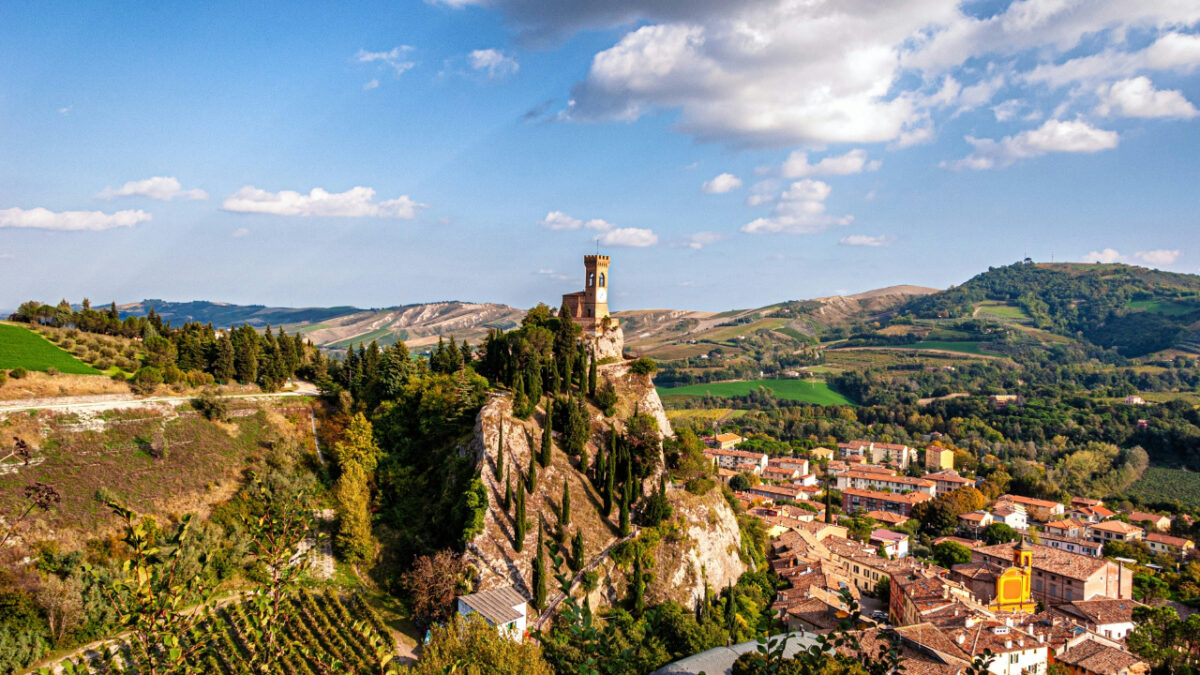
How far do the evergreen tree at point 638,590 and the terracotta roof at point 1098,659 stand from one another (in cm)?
2434

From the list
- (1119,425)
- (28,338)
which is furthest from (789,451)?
(28,338)

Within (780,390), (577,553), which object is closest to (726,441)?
(780,390)

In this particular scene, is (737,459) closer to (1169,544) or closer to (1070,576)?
(1169,544)

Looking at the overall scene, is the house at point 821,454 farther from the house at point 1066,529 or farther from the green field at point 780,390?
the green field at point 780,390

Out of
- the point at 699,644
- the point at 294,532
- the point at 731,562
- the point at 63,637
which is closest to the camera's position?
the point at 294,532

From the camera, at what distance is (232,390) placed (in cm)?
4756

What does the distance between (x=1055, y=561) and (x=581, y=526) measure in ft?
137

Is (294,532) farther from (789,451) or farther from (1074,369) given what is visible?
(1074,369)

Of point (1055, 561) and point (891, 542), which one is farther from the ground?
point (1055, 561)

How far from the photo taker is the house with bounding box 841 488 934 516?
79.5m

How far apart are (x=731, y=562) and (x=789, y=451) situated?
67.2m

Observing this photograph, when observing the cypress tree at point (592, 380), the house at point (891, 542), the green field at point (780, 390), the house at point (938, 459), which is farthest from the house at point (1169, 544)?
the green field at point (780, 390)

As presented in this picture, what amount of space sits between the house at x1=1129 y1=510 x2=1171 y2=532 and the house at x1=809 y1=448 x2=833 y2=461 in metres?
37.4

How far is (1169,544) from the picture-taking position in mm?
64062
